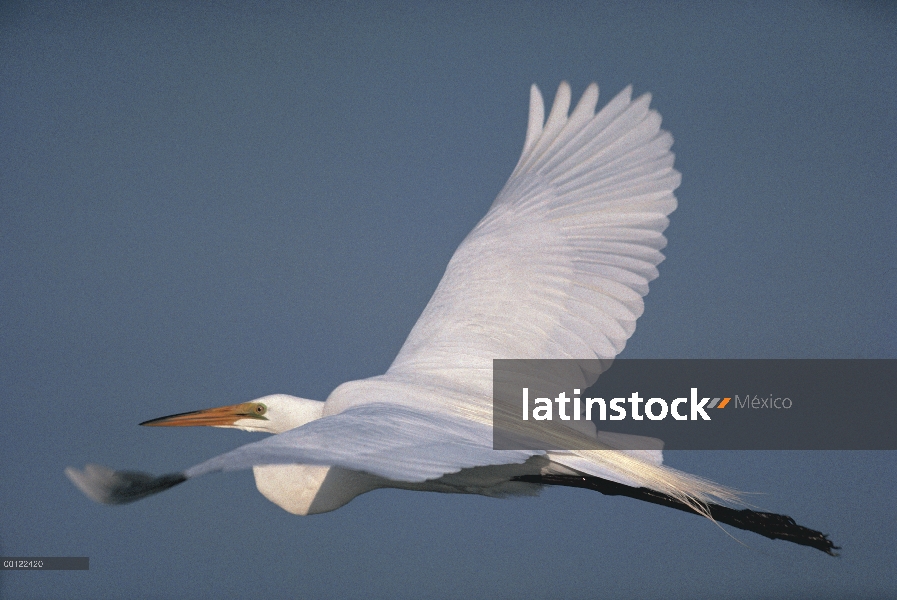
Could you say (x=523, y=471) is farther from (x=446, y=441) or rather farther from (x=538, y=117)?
(x=538, y=117)

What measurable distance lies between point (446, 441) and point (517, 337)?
853 mm

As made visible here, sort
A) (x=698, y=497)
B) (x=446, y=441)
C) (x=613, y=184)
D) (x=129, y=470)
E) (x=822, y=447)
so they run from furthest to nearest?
(x=822, y=447) → (x=613, y=184) → (x=698, y=497) → (x=446, y=441) → (x=129, y=470)

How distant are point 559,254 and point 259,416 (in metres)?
0.96

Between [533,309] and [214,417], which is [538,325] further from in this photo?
[214,417]

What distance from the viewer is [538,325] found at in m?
2.46

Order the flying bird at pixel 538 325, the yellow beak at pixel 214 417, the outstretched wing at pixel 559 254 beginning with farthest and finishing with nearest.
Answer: the yellow beak at pixel 214 417 < the outstretched wing at pixel 559 254 < the flying bird at pixel 538 325

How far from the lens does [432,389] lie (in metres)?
2.19

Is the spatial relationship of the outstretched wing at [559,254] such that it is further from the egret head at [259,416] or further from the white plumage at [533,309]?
the egret head at [259,416]

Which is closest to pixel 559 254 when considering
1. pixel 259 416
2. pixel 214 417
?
pixel 259 416

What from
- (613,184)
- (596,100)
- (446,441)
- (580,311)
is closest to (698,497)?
(580,311)

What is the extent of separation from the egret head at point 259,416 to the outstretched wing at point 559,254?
28 cm

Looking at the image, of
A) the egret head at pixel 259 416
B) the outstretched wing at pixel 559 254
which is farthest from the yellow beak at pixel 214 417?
the outstretched wing at pixel 559 254

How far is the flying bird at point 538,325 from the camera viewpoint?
82.6 inches

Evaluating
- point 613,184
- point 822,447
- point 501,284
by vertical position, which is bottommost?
point 822,447
